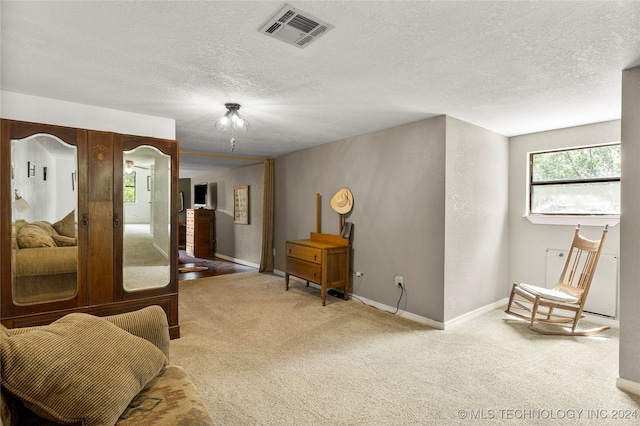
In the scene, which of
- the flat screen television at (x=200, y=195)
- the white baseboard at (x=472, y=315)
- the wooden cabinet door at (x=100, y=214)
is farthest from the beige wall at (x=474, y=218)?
the flat screen television at (x=200, y=195)

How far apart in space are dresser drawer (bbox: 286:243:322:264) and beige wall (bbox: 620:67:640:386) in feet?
9.41

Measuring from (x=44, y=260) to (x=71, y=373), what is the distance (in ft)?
6.48

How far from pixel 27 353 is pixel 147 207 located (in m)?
2.13

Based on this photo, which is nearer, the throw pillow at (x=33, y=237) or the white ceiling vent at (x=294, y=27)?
the white ceiling vent at (x=294, y=27)

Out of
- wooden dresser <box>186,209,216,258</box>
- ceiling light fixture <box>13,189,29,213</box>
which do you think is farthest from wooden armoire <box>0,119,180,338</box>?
wooden dresser <box>186,209,216,258</box>

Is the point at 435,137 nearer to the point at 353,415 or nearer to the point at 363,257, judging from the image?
the point at 363,257

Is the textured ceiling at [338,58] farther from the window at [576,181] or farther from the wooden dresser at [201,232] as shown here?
the wooden dresser at [201,232]

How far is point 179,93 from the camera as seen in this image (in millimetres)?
2750

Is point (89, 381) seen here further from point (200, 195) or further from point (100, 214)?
point (200, 195)

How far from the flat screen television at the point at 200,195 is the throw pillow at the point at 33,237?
5977 millimetres

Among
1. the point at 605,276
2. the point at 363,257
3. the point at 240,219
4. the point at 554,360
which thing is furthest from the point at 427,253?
the point at 240,219

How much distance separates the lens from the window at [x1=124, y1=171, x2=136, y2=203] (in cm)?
295

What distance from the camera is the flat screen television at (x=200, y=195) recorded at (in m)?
8.56

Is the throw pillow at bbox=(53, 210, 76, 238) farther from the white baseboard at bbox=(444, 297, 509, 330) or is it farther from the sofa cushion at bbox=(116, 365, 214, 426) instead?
the white baseboard at bbox=(444, 297, 509, 330)
